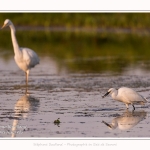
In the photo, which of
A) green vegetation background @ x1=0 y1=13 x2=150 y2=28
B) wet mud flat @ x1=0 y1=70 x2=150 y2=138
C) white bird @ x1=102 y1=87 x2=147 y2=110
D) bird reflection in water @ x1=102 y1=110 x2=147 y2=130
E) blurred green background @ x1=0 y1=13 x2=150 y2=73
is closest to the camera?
wet mud flat @ x1=0 y1=70 x2=150 y2=138

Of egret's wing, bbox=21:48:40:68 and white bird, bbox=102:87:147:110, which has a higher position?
egret's wing, bbox=21:48:40:68

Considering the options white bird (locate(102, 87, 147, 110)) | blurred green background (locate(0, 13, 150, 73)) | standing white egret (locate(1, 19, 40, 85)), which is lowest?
white bird (locate(102, 87, 147, 110))

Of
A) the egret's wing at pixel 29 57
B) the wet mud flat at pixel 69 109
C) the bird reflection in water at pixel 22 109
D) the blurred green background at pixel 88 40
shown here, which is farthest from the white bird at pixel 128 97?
the blurred green background at pixel 88 40

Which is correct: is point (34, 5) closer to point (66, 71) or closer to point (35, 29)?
point (66, 71)

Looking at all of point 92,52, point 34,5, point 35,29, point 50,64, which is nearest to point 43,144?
point 34,5

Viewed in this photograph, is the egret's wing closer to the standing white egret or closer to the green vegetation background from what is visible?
the standing white egret

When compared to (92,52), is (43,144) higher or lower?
lower

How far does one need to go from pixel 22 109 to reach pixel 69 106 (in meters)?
0.99

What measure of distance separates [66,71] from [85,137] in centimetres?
897

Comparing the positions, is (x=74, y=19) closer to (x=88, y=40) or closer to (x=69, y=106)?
(x=88, y=40)

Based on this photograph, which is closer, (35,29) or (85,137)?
(85,137)

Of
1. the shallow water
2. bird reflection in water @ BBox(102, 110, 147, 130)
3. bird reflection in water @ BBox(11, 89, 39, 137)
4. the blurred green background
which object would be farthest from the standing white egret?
bird reflection in water @ BBox(102, 110, 147, 130)

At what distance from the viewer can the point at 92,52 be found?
26.8m

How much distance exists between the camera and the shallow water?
34.6 feet
